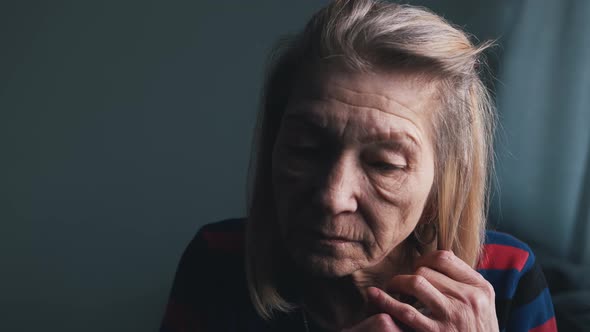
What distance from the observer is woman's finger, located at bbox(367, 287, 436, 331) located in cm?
87

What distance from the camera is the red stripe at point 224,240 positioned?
116 cm

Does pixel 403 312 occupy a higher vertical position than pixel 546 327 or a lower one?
higher

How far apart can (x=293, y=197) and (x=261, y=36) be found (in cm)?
140

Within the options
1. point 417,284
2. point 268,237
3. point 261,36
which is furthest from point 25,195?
point 417,284

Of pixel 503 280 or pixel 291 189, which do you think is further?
pixel 503 280

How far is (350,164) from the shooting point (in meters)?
0.87

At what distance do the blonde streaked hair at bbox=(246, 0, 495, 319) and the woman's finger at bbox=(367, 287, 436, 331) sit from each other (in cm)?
19

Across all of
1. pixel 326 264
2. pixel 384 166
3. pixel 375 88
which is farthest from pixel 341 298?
pixel 375 88

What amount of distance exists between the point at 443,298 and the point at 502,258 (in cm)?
28

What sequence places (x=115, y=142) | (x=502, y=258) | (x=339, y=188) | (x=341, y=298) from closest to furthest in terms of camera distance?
1. (x=339, y=188)
2. (x=341, y=298)
3. (x=502, y=258)
4. (x=115, y=142)

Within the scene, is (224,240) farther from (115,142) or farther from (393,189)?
(115,142)

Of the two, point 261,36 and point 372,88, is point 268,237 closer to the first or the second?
point 372,88

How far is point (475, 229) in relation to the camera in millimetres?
1058

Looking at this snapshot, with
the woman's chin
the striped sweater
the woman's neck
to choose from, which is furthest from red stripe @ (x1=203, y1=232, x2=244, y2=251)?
the woman's chin
